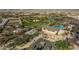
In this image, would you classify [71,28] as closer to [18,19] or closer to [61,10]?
[61,10]
